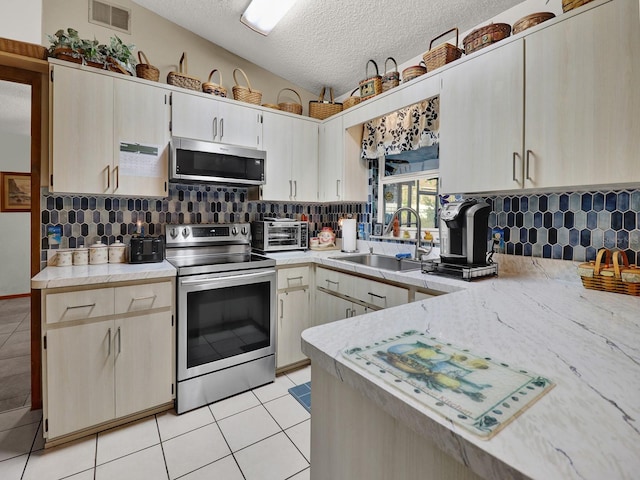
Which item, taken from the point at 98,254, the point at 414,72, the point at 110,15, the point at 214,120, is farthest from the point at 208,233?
the point at 414,72

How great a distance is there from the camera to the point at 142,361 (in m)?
1.92

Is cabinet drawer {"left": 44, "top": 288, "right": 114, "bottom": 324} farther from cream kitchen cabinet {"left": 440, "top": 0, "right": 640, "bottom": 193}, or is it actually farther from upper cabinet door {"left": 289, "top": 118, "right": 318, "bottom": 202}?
cream kitchen cabinet {"left": 440, "top": 0, "right": 640, "bottom": 193}

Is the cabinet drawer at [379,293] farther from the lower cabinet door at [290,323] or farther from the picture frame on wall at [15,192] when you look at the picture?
the picture frame on wall at [15,192]

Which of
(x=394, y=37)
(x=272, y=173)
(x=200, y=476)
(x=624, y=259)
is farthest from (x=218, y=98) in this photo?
(x=624, y=259)

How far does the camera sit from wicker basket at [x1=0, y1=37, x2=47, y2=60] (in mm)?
1944

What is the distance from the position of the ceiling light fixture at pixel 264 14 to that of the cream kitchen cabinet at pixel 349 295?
190 cm

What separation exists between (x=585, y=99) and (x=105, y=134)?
268 cm

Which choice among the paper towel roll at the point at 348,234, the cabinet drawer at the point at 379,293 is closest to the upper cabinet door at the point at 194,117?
the paper towel roll at the point at 348,234

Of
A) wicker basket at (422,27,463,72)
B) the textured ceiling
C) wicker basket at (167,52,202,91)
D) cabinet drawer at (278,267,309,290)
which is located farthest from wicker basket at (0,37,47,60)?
wicker basket at (422,27,463,72)

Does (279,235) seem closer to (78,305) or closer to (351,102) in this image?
(351,102)

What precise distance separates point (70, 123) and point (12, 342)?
7.00ft

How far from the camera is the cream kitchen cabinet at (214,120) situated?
2348 mm

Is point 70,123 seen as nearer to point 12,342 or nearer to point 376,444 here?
point 12,342

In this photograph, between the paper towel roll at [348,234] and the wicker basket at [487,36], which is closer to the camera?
the wicker basket at [487,36]
